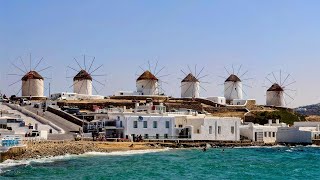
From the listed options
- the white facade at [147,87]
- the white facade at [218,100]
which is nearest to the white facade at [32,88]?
the white facade at [147,87]

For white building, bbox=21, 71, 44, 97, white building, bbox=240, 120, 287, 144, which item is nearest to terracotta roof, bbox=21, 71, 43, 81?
white building, bbox=21, 71, 44, 97

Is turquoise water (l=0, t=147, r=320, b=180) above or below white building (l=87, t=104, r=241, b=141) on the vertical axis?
below

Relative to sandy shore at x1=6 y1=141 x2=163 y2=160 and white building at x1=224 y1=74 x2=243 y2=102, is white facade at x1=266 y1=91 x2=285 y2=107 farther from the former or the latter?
sandy shore at x1=6 y1=141 x2=163 y2=160

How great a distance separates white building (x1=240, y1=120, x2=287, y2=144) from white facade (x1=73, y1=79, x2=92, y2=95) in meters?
31.2

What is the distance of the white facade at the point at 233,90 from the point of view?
4043 inches

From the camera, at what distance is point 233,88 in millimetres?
103062

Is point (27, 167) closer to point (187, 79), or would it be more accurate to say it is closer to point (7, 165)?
point (7, 165)

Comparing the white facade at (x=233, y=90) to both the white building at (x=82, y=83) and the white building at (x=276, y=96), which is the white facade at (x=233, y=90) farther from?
Result: the white building at (x=82, y=83)

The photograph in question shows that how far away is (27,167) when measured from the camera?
3772cm

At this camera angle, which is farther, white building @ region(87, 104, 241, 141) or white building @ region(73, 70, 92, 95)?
white building @ region(73, 70, 92, 95)

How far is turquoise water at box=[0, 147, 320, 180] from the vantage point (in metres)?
35.7

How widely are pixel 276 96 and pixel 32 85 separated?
136ft

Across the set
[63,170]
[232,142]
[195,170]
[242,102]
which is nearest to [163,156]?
[195,170]

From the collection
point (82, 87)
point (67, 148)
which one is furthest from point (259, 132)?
point (82, 87)
